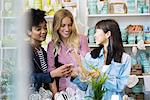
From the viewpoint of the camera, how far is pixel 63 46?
4.49 feet

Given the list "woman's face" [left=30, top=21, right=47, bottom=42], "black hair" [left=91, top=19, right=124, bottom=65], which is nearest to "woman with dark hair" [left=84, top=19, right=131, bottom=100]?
"black hair" [left=91, top=19, right=124, bottom=65]

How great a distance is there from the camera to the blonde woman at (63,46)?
1306 millimetres

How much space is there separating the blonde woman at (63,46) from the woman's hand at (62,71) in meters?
0.02

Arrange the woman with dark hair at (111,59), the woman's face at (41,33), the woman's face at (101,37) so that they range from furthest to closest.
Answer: the woman's face at (101,37) → the woman with dark hair at (111,59) → the woman's face at (41,33)

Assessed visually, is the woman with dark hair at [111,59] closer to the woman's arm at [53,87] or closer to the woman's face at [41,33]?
the woman's arm at [53,87]

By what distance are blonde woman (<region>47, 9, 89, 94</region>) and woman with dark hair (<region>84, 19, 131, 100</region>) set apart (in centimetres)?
8

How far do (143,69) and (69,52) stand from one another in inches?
37.6

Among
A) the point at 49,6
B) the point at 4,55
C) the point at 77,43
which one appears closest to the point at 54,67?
the point at 77,43

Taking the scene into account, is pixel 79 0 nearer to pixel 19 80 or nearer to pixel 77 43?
pixel 77 43

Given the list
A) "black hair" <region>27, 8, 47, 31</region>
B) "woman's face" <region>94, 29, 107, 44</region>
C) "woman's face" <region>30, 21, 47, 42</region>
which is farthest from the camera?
"woman's face" <region>94, 29, 107, 44</region>

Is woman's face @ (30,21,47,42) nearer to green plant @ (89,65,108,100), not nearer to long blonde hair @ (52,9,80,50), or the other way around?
long blonde hair @ (52,9,80,50)

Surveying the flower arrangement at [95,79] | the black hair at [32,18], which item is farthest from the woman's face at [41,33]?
the flower arrangement at [95,79]

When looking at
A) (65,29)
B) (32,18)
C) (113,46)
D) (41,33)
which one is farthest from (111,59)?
(32,18)

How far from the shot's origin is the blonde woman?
1306 millimetres
